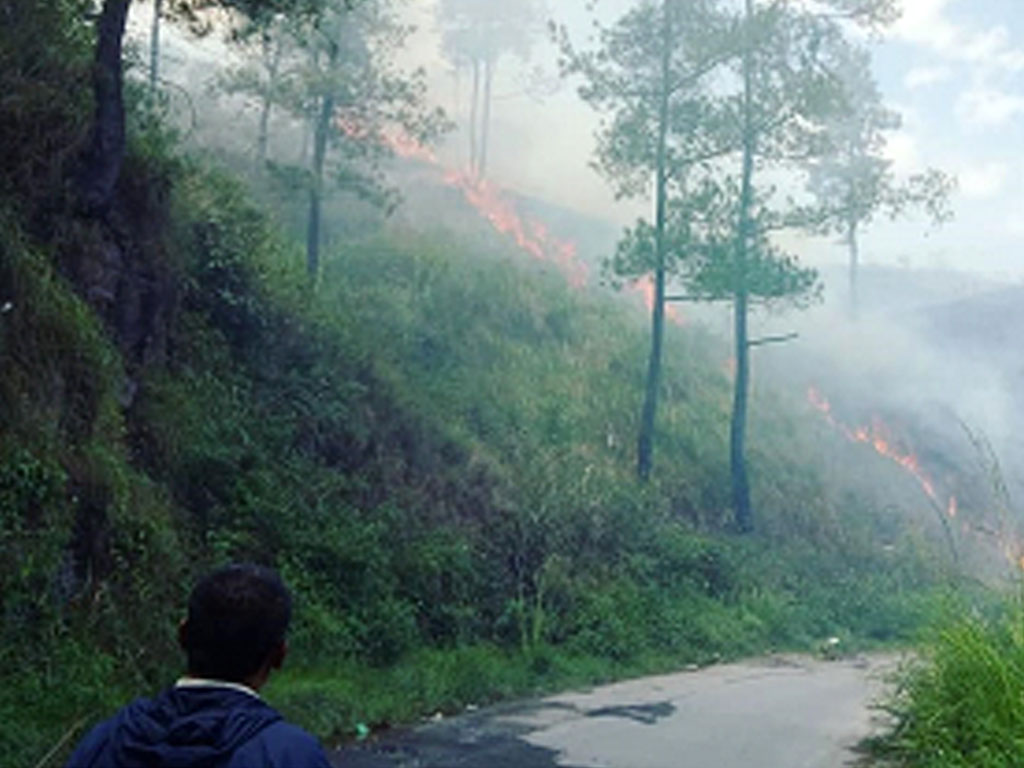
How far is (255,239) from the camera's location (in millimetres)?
16562

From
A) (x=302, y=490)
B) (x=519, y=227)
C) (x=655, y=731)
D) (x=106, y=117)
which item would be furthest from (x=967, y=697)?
(x=519, y=227)

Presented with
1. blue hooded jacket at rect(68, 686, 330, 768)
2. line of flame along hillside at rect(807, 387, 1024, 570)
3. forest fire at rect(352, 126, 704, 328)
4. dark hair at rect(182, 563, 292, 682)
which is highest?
forest fire at rect(352, 126, 704, 328)

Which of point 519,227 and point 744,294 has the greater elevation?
point 519,227

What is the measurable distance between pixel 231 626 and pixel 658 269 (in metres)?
23.5

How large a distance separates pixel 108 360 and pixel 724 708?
26.4ft

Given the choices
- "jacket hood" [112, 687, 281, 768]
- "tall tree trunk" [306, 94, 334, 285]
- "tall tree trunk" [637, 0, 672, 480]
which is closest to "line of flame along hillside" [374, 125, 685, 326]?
"tall tree trunk" [637, 0, 672, 480]

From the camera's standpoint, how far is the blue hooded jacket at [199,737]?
2451mm

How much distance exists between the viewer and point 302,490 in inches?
551

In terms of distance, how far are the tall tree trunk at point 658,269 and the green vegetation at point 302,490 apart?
874 millimetres

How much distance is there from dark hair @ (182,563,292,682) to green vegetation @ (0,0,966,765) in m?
5.19

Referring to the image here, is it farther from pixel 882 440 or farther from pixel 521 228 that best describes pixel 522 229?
pixel 882 440

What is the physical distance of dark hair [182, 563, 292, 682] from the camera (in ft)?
8.70

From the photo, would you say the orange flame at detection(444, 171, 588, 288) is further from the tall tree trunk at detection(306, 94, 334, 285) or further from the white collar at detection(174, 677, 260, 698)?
the white collar at detection(174, 677, 260, 698)

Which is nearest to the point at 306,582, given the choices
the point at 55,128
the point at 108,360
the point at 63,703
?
the point at 108,360
